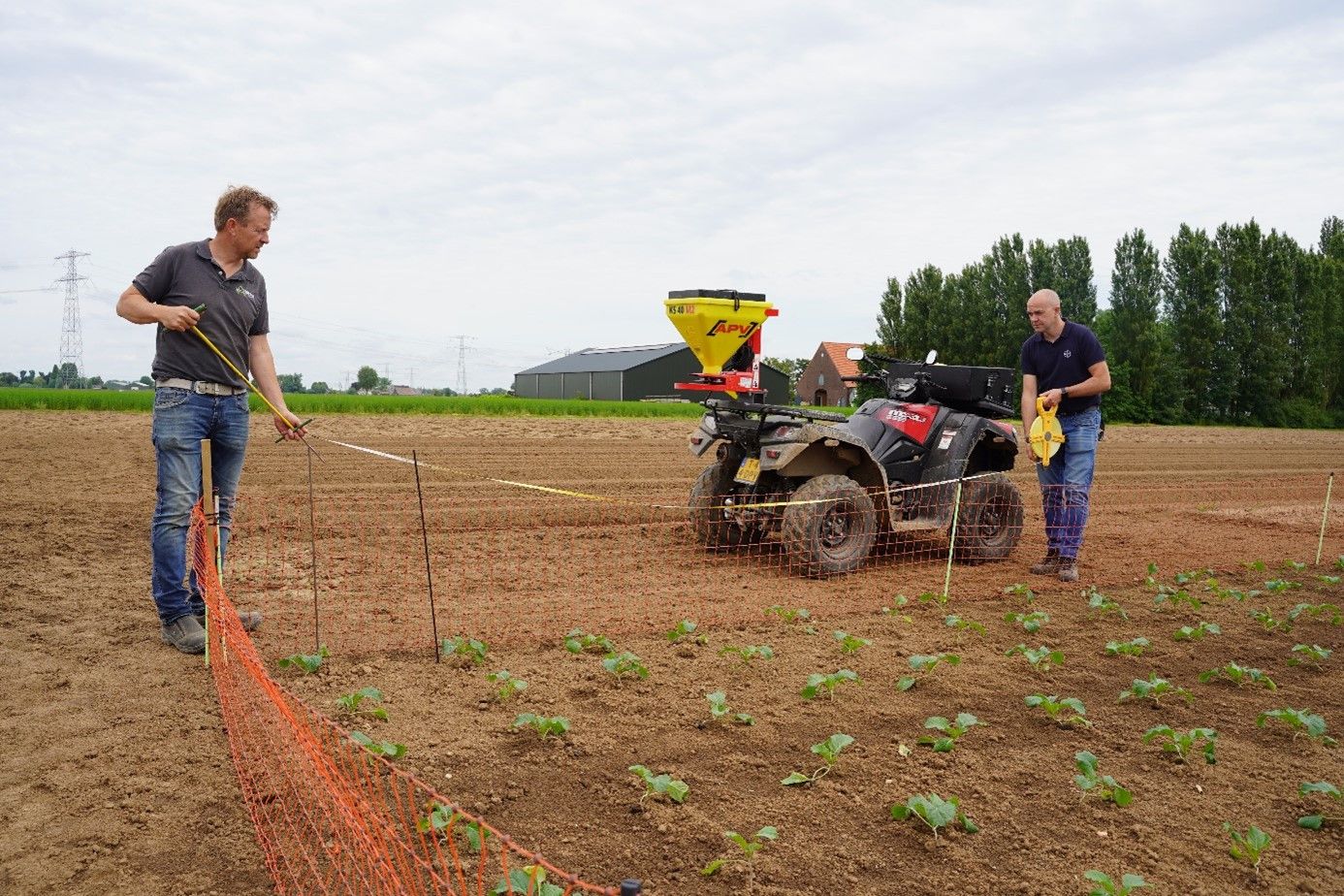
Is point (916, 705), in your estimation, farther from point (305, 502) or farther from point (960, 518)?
point (305, 502)

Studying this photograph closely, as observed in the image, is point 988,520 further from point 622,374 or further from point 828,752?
point 622,374

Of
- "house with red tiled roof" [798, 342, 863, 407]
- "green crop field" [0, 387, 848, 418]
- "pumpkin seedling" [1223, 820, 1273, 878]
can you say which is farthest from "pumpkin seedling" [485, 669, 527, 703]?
"house with red tiled roof" [798, 342, 863, 407]

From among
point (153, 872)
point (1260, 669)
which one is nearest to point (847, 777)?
point (153, 872)

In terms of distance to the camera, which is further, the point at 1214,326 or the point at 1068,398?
the point at 1214,326

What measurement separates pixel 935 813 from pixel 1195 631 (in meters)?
3.32

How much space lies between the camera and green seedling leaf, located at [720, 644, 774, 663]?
4777 millimetres

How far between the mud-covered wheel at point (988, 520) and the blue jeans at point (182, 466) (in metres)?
5.27

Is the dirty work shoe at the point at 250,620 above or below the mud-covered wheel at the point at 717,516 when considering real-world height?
below

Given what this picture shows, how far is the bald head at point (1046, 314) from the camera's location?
6.91 metres

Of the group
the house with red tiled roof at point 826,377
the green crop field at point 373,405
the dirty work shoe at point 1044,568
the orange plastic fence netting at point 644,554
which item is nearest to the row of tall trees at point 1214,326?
the house with red tiled roof at point 826,377

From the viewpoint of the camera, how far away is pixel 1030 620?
554 centimetres

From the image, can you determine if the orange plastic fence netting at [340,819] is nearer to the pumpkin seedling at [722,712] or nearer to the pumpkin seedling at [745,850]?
the pumpkin seedling at [745,850]

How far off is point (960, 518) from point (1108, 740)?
3675 mm

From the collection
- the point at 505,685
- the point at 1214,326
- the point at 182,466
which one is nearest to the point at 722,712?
the point at 505,685
